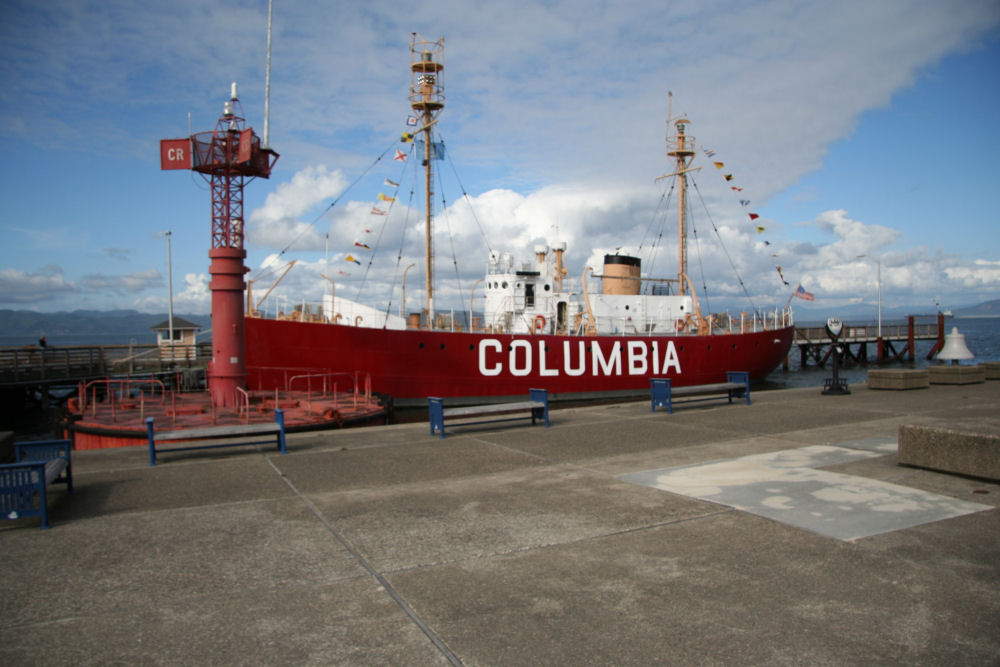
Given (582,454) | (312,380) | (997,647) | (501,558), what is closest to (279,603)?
(501,558)

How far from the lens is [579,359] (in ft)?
86.3

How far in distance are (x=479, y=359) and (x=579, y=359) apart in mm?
4624

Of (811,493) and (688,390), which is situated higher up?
(688,390)

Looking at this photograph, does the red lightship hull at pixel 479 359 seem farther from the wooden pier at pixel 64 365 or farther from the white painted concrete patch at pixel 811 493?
the white painted concrete patch at pixel 811 493

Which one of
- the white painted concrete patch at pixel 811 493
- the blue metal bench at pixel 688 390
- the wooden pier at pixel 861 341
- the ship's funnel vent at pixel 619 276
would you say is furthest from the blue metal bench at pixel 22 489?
the wooden pier at pixel 861 341

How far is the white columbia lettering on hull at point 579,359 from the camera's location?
24234 mm

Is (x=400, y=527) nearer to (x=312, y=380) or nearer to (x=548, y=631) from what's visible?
(x=548, y=631)

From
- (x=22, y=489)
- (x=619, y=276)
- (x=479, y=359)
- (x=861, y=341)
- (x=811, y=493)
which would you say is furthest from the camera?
(x=861, y=341)

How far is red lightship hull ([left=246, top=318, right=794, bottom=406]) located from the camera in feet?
71.7

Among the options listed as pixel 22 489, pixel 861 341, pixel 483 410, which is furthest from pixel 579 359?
pixel 861 341

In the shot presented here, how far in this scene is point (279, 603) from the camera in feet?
14.5

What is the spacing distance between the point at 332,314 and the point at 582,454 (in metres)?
15.4

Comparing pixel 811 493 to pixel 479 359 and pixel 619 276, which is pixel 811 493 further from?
pixel 619 276

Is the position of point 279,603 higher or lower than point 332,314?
lower
